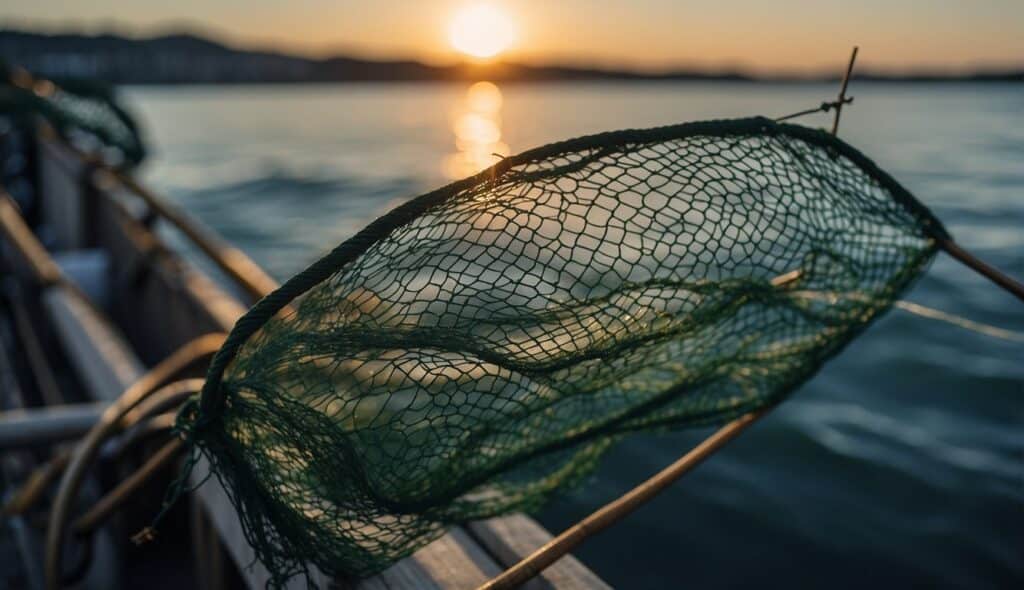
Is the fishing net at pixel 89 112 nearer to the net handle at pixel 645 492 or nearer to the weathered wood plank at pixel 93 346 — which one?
the weathered wood plank at pixel 93 346

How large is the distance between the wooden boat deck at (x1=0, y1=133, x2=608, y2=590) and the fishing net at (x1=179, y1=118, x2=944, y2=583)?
0.09 metres

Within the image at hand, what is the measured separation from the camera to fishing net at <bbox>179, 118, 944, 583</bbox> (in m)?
1.27

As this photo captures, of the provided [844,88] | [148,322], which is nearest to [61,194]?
[148,322]

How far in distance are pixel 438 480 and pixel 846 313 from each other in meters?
1.17

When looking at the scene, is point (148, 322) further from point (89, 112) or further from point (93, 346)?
point (89, 112)

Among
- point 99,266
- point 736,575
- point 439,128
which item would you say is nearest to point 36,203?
point 99,266

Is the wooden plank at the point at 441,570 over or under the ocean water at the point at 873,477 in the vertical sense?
over

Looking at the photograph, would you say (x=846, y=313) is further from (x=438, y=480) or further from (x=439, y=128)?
(x=439, y=128)

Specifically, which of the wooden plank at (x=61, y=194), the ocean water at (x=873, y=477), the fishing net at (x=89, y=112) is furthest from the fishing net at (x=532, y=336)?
the wooden plank at (x=61, y=194)

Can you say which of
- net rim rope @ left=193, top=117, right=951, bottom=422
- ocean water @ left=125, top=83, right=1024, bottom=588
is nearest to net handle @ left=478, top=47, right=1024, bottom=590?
net rim rope @ left=193, top=117, right=951, bottom=422

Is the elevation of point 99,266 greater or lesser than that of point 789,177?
lesser

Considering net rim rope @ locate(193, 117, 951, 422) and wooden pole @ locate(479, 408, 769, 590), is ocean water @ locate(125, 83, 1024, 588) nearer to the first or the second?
wooden pole @ locate(479, 408, 769, 590)

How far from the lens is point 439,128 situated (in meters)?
46.8

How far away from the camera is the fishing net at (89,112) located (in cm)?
570
